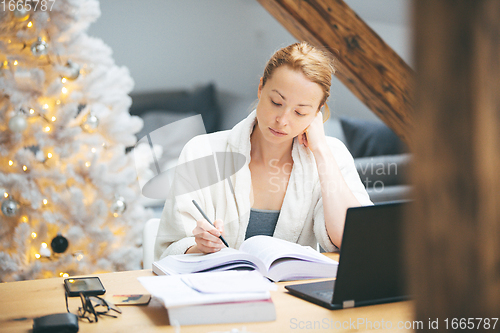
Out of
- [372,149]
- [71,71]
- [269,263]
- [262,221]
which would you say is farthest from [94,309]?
[372,149]

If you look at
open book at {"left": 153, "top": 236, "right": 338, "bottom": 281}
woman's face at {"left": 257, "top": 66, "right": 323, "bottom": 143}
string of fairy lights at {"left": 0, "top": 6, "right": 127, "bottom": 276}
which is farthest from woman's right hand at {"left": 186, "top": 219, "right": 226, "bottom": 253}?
string of fairy lights at {"left": 0, "top": 6, "right": 127, "bottom": 276}

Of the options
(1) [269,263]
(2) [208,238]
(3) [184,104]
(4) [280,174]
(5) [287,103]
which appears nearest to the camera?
(1) [269,263]

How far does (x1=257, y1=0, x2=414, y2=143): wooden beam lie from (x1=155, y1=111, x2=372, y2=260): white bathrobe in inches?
16.4

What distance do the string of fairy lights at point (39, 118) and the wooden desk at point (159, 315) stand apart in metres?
0.89

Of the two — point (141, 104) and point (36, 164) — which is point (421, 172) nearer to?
point (36, 164)

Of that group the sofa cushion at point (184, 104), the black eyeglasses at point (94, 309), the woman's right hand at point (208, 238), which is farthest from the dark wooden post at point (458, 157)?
the sofa cushion at point (184, 104)

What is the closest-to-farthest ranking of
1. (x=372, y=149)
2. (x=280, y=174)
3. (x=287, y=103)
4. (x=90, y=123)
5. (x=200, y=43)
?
(x=287, y=103)
(x=280, y=174)
(x=90, y=123)
(x=372, y=149)
(x=200, y=43)

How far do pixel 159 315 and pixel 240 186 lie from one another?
0.72m

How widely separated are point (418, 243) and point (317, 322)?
0.42 metres

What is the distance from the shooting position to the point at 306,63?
1.25m

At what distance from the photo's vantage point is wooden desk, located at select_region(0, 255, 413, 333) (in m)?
0.60

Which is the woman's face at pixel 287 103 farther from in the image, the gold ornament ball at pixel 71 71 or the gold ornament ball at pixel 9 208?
the gold ornament ball at pixel 9 208

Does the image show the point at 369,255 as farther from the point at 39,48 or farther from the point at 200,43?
the point at 200,43

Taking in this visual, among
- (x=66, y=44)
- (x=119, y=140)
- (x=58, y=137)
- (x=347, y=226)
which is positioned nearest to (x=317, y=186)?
(x=347, y=226)
